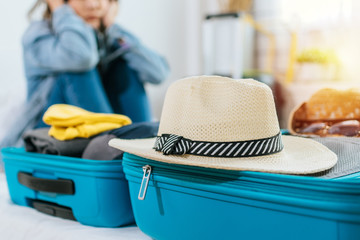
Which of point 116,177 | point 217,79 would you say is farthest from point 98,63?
point 217,79

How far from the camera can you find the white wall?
1.49 metres

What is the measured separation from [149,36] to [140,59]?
1.99ft

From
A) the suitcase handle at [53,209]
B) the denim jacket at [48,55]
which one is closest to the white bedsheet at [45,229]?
the suitcase handle at [53,209]

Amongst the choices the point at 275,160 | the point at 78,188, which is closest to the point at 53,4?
the point at 78,188

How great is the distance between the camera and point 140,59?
1668mm

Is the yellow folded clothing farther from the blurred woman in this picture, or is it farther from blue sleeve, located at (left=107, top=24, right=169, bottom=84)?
blue sleeve, located at (left=107, top=24, right=169, bottom=84)

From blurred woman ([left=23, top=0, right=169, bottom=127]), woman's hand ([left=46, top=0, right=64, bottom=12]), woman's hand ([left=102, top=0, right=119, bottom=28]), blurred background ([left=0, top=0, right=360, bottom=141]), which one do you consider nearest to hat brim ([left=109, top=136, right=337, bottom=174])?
blurred woman ([left=23, top=0, right=169, bottom=127])

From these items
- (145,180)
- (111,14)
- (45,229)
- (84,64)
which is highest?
(111,14)

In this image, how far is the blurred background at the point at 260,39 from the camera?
225 cm

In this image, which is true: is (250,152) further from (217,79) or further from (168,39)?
(168,39)

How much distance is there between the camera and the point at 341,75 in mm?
2490

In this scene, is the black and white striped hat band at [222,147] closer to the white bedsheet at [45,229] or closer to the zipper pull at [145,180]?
the zipper pull at [145,180]

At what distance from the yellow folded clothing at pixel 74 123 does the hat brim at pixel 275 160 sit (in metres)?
0.17

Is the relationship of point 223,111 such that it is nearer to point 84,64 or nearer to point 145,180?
point 145,180
